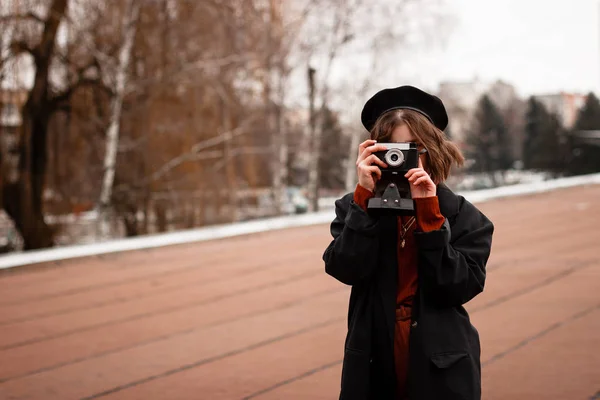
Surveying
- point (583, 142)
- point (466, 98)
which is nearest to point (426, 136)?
point (466, 98)

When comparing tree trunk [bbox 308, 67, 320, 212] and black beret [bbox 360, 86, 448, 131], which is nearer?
black beret [bbox 360, 86, 448, 131]

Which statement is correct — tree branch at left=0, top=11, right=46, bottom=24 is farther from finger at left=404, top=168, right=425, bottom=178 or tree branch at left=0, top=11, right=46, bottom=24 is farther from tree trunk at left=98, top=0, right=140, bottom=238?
finger at left=404, top=168, right=425, bottom=178

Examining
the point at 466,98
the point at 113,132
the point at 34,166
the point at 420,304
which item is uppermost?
the point at 466,98

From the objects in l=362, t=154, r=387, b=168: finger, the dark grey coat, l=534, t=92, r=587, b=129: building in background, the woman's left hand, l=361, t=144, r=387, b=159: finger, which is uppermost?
l=534, t=92, r=587, b=129: building in background

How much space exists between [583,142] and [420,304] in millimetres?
17251

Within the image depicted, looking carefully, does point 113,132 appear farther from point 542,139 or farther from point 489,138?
point 542,139

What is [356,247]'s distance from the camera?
1.72 m

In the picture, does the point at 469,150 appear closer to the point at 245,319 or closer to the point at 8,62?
the point at 8,62

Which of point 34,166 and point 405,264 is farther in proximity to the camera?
point 34,166

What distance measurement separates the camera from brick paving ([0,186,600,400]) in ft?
11.3

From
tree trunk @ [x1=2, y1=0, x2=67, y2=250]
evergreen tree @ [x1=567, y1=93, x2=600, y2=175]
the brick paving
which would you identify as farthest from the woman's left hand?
evergreen tree @ [x1=567, y1=93, x2=600, y2=175]

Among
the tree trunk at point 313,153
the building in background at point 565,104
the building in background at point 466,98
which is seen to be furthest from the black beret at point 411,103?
the building in background at point 565,104

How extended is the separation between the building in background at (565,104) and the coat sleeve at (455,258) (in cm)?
1605

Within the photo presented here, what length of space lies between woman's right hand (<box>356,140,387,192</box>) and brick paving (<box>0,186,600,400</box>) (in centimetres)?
171
